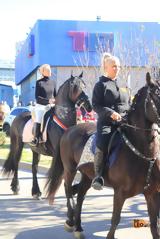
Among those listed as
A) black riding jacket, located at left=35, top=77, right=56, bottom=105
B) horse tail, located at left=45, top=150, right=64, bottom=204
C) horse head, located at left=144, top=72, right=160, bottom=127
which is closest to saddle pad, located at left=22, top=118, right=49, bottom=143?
black riding jacket, located at left=35, top=77, right=56, bottom=105

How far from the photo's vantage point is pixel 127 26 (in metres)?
34.8

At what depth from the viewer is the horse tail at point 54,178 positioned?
7059 millimetres

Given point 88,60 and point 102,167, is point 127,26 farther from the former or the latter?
point 102,167

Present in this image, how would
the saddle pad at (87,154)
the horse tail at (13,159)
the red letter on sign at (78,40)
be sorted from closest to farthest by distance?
the saddle pad at (87,154), the horse tail at (13,159), the red letter on sign at (78,40)

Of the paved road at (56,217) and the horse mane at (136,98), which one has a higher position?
the horse mane at (136,98)

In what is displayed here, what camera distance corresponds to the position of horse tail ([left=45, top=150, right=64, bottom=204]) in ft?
23.2

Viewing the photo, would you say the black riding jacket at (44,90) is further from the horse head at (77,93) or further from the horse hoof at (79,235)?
the horse hoof at (79,235)

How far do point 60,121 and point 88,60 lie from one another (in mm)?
24338

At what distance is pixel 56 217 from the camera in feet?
24.5

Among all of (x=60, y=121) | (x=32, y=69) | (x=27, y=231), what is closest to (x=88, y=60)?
(x=32, y=69)

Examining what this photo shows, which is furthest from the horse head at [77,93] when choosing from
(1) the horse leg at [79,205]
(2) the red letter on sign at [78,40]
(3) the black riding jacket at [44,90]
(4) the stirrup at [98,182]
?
(2) the red letter on sign at [78,40]

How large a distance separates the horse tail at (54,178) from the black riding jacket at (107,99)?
1804mm

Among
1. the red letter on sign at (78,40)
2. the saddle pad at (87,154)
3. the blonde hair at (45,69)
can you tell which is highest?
the red letter on sign at (78,40)

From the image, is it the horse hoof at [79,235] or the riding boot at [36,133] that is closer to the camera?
the horse hoof at [79,235]
